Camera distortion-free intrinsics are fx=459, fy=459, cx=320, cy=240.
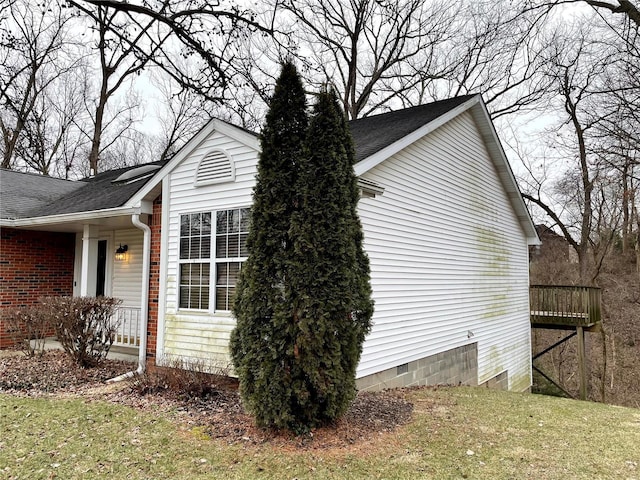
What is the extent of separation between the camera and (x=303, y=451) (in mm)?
4262

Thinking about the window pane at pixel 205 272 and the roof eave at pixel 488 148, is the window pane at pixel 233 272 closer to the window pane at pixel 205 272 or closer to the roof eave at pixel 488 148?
the window pane at pixel 205 272

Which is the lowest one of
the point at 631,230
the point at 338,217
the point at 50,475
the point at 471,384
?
the point at 471,384

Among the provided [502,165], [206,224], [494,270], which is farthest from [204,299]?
[502,165]

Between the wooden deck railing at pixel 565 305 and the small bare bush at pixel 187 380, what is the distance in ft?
34.8

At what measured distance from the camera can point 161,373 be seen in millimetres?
6473

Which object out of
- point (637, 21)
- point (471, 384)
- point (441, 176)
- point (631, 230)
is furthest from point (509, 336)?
point (631, 230)

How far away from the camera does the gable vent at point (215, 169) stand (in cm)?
666

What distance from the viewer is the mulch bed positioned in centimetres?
457

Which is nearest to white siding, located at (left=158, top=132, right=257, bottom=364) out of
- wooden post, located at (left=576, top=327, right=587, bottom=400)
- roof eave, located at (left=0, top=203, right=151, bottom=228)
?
roof eave, located at (left=0, top=203, right=151, bottom=228)

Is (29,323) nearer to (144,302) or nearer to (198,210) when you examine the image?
(144,302)

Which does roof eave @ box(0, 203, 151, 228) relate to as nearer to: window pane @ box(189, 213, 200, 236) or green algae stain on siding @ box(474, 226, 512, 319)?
window pane @ box(189, 213, 200, 236)

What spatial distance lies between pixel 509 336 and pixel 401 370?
6.02m

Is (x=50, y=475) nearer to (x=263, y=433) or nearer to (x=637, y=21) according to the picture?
(x=263, y=433)

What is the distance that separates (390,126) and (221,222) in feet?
13.1
